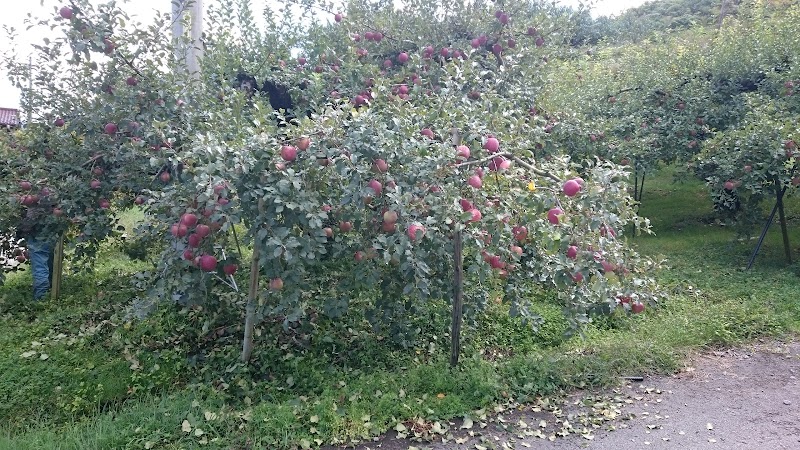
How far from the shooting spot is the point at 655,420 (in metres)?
3.35

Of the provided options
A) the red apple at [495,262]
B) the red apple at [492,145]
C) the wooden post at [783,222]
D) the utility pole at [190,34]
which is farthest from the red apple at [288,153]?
the wooden post at [783,222]

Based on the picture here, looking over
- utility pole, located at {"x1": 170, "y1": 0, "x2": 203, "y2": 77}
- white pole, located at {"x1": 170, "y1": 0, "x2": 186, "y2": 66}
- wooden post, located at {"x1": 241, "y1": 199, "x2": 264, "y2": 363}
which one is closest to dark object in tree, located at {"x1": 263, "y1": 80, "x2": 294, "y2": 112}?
utility pole, located at {"x1": 170, "y1": 0, "x2": 203, "y2": 77}

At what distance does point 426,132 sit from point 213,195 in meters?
1.30

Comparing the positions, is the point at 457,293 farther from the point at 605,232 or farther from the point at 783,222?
the point at 783,222

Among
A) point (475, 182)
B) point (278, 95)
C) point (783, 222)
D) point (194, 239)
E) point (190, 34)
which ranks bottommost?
point (194, 239)

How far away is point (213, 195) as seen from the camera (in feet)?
9.33

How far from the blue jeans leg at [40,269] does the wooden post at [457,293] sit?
12.6 feet

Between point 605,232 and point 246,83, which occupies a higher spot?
point 246,83

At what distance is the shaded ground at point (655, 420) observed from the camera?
3.09m

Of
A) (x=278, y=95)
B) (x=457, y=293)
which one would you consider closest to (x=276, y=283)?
(x=457, y=293)

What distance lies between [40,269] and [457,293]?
4.08 meters

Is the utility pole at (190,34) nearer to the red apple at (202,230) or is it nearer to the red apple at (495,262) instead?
the red apple at (202,230)

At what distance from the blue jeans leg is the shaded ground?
393 centimetres

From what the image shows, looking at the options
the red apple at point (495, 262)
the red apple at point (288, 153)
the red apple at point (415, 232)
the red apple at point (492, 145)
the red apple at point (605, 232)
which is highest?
the red apple at point (492, 145)
